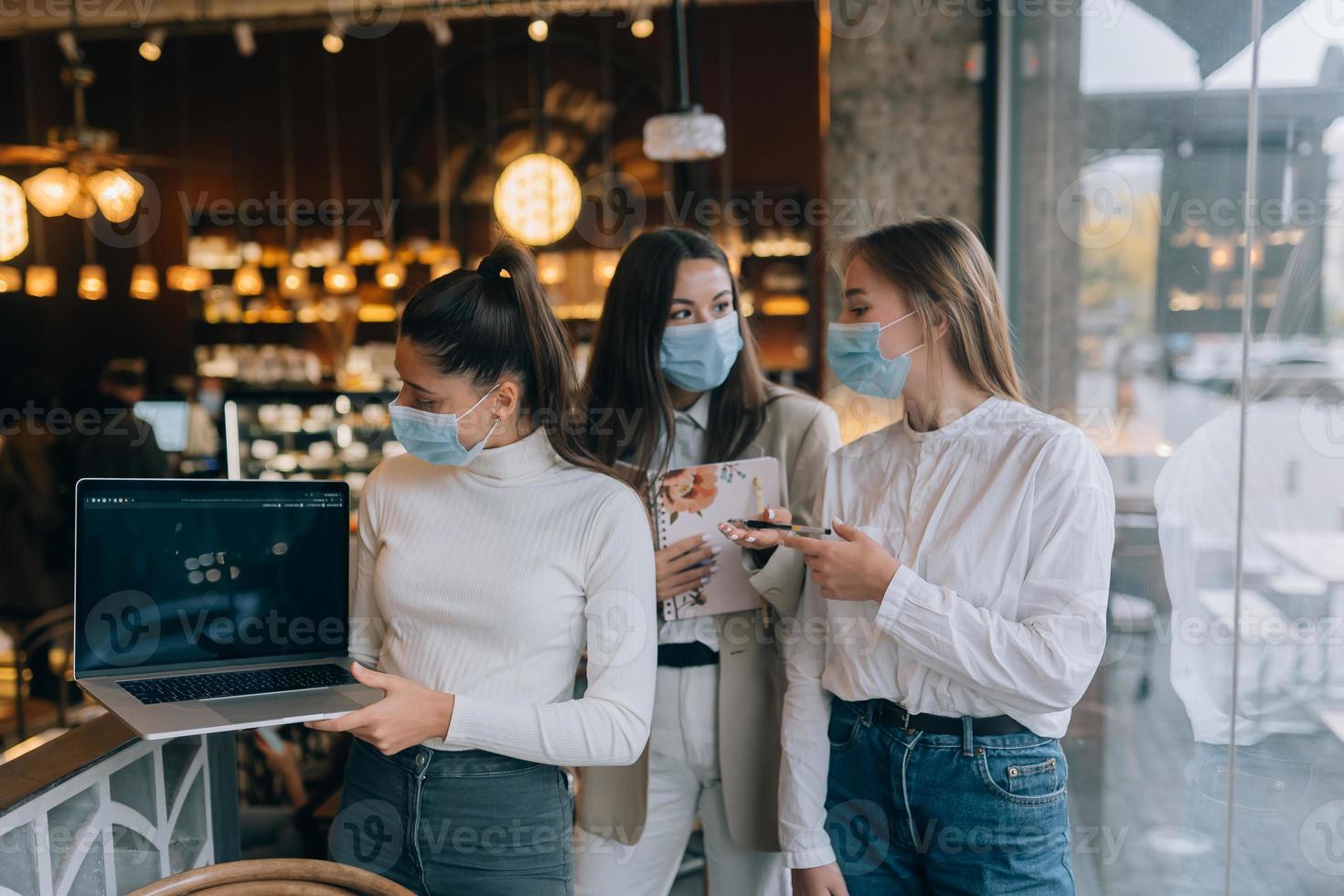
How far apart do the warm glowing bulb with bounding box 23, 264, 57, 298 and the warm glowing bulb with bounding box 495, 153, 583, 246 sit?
3.90m

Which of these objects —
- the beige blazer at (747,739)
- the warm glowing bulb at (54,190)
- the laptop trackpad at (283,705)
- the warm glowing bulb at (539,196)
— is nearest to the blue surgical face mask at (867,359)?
the beige blazer at (747,739)

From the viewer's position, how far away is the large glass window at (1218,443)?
132 centimetres

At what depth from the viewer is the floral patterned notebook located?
1690 millimetres

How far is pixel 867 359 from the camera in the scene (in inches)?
59.6

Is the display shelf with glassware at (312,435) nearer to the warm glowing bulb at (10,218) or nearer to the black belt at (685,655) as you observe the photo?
the warm glowing bulb at (10,218)

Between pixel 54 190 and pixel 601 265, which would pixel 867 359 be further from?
pixel 54 190

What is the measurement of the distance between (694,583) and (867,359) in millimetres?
466

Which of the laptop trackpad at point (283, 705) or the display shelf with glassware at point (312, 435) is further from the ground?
the display shelf with glassware at point (312, 435)

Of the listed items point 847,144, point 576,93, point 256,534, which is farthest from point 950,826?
point 576,93

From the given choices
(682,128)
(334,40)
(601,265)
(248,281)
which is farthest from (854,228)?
(248,281)

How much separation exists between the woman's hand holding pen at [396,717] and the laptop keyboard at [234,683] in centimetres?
19

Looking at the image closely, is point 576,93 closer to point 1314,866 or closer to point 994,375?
point 994,375

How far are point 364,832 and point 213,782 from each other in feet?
1.40

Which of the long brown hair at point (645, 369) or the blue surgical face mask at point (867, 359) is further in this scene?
the long brown hair at point (645, 369)
